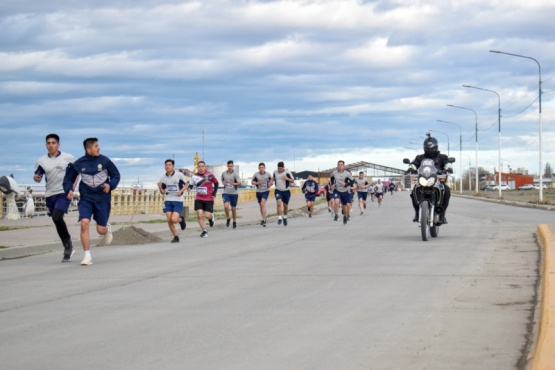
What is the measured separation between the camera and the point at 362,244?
1745cm

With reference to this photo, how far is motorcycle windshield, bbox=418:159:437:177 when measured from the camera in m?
18.1

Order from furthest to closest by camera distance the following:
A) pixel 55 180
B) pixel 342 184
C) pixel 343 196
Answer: pixel 343 196 < pixel 342 184 < pixel 55 180

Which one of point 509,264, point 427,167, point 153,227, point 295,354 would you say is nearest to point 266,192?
point 153,227

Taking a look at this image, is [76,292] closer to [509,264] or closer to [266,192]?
[509,264]

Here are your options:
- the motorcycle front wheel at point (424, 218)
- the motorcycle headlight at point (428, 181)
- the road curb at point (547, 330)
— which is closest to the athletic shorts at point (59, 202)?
the motorcycle front wheel at point (424, 218)

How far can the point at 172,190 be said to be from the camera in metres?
20.4

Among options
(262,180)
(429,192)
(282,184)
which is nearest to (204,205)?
(262,180)

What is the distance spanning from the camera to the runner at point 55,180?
15125 millimetres

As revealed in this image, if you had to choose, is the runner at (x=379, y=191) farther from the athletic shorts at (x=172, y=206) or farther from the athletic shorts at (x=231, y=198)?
the athletic shorts at (x=172, y=206)

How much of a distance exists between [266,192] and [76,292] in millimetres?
18148

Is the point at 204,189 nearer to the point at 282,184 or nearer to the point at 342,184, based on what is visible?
the point at 282,184

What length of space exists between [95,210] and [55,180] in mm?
845

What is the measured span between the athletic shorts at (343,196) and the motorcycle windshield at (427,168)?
10.9m

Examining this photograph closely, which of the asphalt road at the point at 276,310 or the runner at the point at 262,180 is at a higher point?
the runner at the point at 262,180
